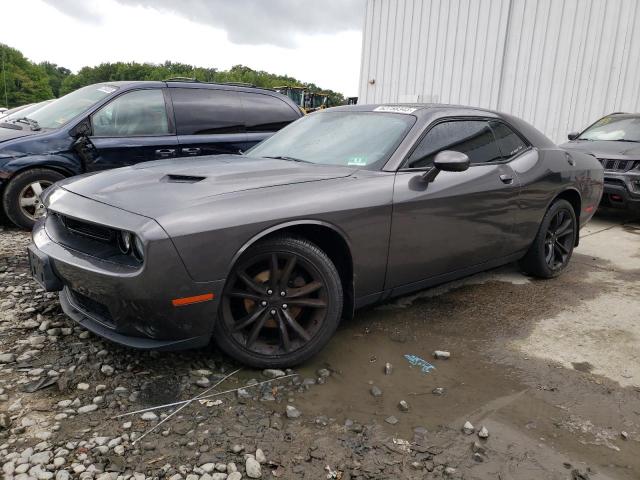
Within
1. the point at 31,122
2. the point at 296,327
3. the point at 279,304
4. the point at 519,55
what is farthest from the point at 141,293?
the point at 519,55

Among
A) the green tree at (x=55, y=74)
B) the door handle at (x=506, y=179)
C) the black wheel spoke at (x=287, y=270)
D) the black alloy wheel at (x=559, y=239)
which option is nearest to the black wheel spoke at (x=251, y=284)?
the black wheel spoke at (x=287, y=270)

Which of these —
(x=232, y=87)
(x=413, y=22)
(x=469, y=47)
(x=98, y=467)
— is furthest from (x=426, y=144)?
(x=413, y=22)

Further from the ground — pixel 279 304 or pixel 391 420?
pixel 279 304

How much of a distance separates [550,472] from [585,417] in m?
0.54

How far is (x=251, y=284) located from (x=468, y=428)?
1230mm

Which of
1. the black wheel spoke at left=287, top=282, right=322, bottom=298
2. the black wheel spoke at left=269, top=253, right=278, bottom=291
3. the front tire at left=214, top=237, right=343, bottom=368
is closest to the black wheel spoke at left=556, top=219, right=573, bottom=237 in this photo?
the front tire at left=214, top=237, right=343, bottom=368

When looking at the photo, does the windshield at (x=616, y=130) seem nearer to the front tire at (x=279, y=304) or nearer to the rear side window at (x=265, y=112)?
the rear side window at (x=265, y=112)

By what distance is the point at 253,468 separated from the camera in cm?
197

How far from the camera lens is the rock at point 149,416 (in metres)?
2.24

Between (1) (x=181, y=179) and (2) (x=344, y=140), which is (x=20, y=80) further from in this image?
(1) (x=181, y=179)

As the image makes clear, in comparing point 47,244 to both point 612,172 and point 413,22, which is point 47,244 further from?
point 413,22

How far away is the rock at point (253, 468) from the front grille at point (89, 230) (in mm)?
1237

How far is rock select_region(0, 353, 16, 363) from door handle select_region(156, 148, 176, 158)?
315cm

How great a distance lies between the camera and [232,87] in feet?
20.3
